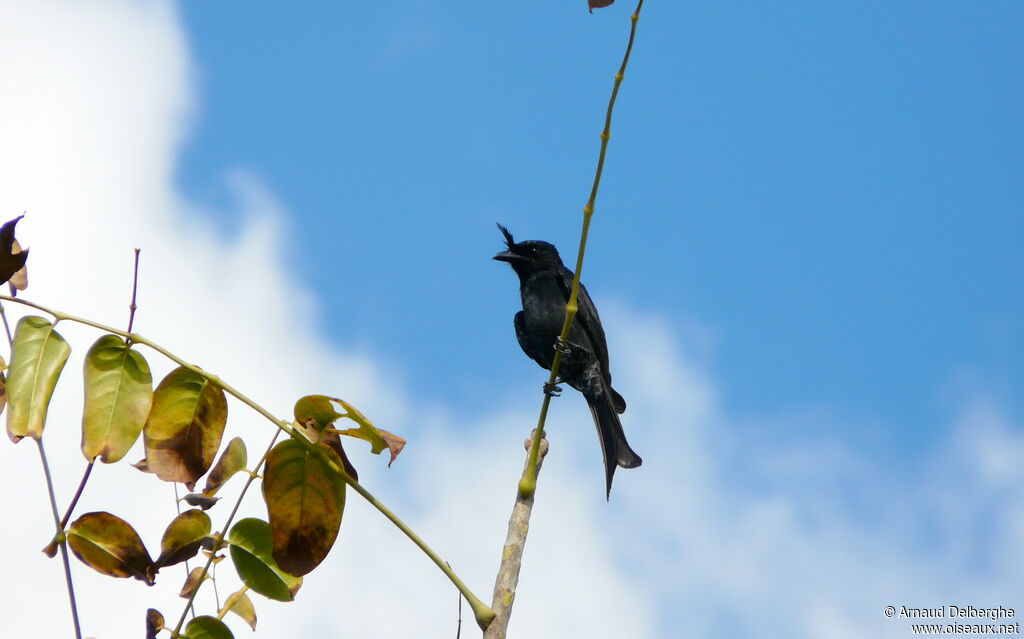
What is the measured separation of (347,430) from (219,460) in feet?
1.18

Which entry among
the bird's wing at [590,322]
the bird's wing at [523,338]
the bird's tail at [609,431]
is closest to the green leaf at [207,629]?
the bird's tail at [609,431]

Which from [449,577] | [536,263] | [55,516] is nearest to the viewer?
[55,516]

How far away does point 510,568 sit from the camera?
7.68ft

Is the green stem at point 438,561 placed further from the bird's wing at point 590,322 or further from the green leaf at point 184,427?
the bird's wing at point 590,322

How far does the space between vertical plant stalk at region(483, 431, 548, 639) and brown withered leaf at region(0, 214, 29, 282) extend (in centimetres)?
129

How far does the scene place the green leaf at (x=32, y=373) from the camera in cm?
199

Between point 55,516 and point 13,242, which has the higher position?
point 13,242

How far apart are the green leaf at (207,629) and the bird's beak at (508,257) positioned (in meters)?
5.67

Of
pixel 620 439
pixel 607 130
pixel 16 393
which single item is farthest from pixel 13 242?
pixel 620 439

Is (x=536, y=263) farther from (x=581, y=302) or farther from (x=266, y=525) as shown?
(x=266, y=525)

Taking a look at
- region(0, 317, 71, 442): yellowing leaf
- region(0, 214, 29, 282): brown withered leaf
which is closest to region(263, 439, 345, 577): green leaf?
region(0, 317, 71, 442): yellowing leaf

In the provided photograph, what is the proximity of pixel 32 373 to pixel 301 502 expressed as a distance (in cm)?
64

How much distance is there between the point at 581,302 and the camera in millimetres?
7297

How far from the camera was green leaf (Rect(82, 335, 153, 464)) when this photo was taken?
6.74 feet
